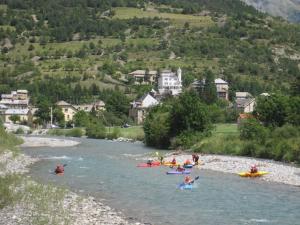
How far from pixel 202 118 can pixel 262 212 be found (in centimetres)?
5876

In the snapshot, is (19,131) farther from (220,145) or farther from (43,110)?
(220,145)

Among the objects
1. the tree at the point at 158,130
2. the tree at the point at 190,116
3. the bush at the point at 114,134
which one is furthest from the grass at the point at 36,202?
the bush at the point at 114,134

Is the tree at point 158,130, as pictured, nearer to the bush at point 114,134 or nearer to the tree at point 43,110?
the bush at point 114,134

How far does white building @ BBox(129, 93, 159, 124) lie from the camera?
18225 centimetres

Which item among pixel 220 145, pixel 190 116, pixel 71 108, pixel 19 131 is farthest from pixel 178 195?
pixel 71 108

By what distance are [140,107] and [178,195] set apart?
139 metres

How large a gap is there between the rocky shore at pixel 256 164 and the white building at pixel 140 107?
338ft

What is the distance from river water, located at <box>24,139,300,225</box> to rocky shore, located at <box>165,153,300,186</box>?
72.7 inches

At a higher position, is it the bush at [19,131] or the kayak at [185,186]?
the kayak at [185,186]

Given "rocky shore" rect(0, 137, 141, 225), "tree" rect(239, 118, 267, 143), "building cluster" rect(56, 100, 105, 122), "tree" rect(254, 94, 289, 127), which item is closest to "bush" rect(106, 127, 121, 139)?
A: "tree" rect(254, 94, 289, 127)

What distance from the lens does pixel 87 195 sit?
140ft

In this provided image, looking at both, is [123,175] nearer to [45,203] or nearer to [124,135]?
[45,203]

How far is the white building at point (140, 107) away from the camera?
598 feet

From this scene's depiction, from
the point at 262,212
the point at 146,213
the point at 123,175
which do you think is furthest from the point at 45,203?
the point at 123,175
